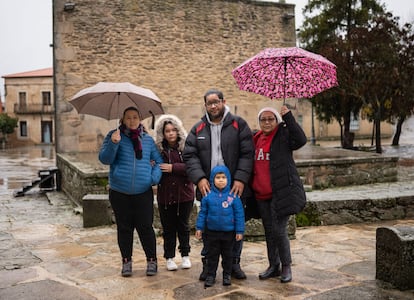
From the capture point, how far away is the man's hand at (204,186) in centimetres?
421

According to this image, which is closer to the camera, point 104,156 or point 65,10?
point 104,156

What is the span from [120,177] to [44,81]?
168ft

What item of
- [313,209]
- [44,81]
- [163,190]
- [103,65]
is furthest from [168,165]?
[44,81]

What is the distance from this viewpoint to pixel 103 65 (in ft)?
48.7

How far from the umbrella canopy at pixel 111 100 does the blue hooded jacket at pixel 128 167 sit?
A: 0.35 meters

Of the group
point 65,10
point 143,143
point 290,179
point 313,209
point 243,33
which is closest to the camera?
point 290,179

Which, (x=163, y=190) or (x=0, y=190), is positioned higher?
(x=163, y=190)

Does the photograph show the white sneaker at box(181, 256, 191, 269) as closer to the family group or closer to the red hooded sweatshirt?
the family group

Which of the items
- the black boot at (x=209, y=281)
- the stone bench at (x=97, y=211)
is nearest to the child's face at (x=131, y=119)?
the black boot at (x=209, y=281)

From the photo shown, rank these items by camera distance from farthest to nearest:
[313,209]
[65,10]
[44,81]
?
[44,81], [65,10], [313,209]

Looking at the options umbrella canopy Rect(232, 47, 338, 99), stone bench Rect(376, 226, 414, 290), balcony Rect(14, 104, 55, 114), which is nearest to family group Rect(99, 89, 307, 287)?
umbrella canopy Rect(232, 47, 338, 99)

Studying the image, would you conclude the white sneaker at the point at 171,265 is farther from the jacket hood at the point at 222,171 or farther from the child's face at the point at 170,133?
the child's face at the point at 170,133

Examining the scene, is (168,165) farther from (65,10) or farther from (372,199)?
(65,10)

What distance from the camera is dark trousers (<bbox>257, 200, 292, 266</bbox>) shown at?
4314 mm
